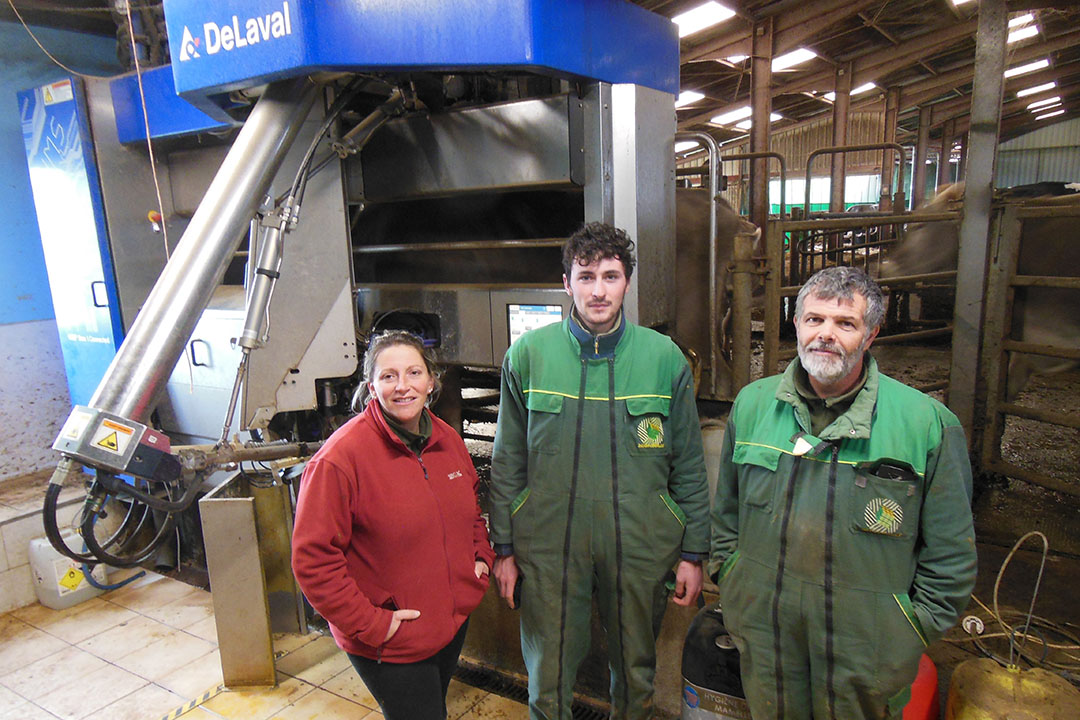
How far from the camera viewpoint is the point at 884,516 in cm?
132

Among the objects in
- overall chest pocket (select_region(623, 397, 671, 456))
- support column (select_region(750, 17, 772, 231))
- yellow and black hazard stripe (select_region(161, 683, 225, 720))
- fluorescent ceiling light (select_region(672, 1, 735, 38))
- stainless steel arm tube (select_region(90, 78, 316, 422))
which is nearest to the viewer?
overall chest pocket (select_region(623, 397, 671, 456))

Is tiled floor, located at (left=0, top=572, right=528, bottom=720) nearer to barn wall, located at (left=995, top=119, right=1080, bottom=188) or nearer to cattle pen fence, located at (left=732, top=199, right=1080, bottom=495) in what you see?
cattle pen fence, located at (left=732, top=199, right=1080, bottom=495)

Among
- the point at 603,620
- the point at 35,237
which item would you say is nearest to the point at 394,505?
the point at 603,620

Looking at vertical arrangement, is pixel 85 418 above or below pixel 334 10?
below

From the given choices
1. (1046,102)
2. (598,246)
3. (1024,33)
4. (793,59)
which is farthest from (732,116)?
(598,246)

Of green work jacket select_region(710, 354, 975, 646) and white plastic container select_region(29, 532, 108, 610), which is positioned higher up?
green work jacket select_region(710, 354, 975, 646)

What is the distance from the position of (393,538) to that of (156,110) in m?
2.62

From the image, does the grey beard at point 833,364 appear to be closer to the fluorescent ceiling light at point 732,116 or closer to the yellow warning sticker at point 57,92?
the yellow warning sticker at point 57,92

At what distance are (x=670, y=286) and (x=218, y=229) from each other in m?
1.60

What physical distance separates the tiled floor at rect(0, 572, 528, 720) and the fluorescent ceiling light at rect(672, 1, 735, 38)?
6.78m

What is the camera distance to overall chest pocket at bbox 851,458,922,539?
1306 mm

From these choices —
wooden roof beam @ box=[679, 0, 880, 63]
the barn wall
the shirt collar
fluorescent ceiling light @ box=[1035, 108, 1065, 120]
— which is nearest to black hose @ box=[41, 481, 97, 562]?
the shirt collar

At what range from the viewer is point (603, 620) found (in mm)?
1790

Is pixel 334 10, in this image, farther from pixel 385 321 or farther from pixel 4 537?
pixel 4 537
